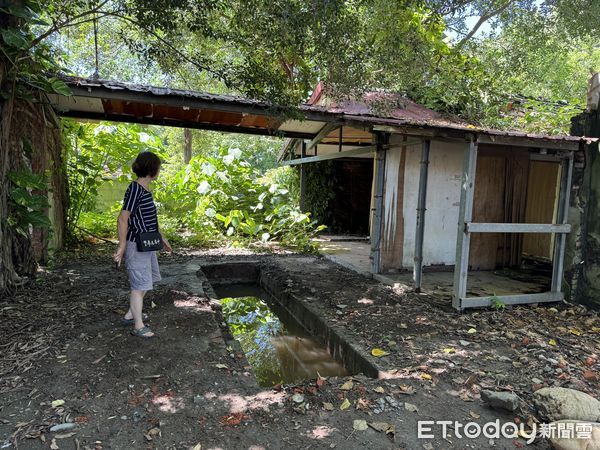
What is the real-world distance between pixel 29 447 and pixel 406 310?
13.2 ft

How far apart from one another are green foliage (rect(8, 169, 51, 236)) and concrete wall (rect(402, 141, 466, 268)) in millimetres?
5482

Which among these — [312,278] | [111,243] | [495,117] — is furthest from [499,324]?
[111,243]

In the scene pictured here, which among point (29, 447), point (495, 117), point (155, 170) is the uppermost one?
point (495, 117)

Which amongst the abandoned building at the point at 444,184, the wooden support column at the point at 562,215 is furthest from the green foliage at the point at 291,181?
the wooden support column at the point at 562,215

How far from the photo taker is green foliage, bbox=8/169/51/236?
4746 mm

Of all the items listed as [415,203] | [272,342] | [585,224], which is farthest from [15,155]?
[585,224]

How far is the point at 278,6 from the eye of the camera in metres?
4.39

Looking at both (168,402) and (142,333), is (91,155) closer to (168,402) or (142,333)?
(142,333)

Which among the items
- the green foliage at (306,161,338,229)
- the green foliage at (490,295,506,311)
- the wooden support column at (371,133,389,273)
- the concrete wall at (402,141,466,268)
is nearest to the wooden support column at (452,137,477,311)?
the green foliage at (490,295,506,311)

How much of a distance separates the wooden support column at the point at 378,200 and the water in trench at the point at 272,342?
1892 millimetres

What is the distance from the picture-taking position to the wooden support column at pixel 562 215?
216 inches

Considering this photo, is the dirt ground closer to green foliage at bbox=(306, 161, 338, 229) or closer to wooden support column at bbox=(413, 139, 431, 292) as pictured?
wooden support column at bbox=(413, 139, 431, 292)

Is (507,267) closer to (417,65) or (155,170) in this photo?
(417,65)

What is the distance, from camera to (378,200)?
689 cm
